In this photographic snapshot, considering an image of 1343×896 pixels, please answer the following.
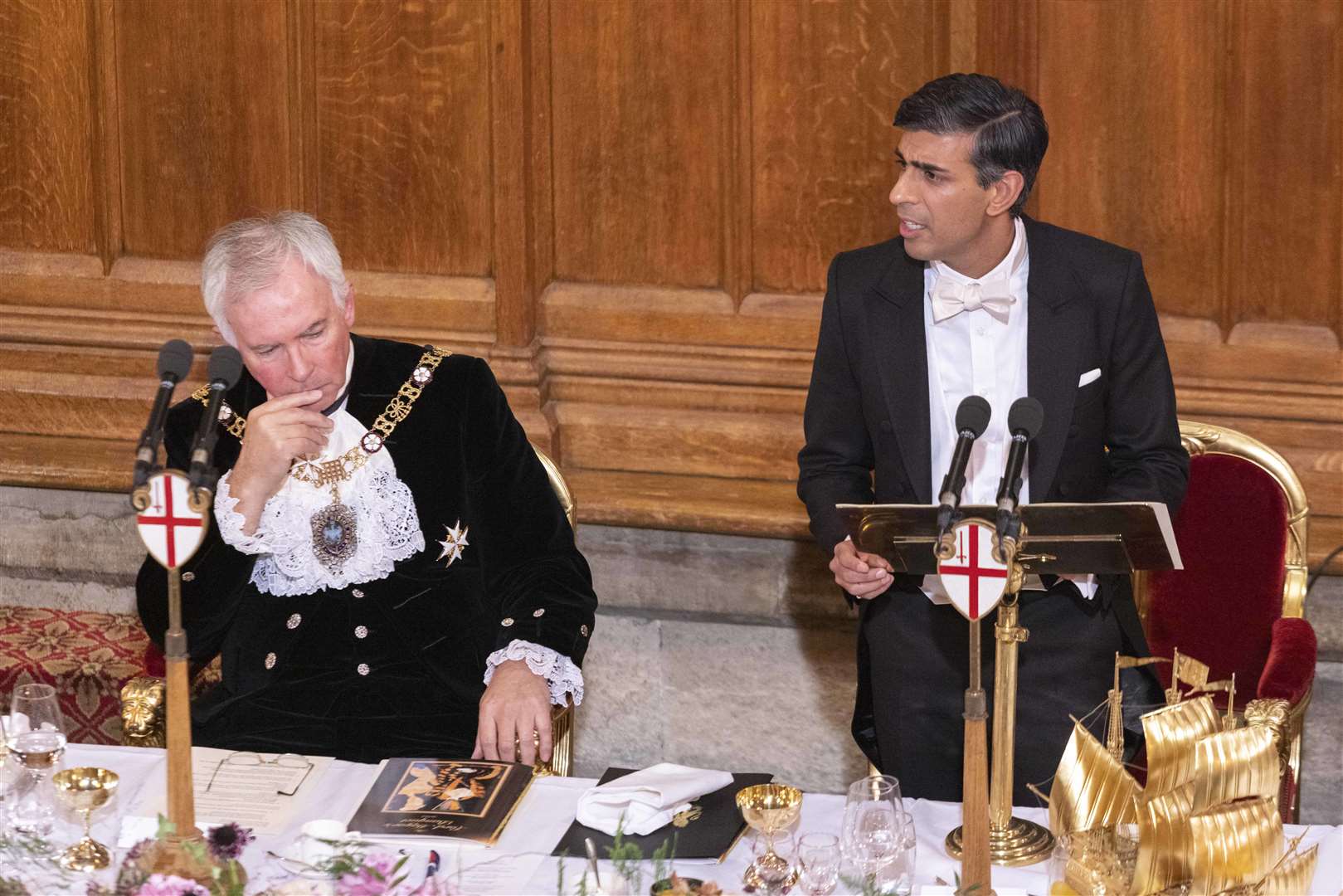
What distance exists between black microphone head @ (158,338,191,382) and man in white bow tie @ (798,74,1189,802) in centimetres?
129

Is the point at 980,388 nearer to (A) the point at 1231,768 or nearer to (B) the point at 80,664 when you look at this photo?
(A) the point at 1231,768

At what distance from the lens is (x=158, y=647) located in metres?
3.70

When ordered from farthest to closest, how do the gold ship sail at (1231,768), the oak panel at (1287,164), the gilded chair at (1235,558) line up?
the oak panel at (1287,164)
the gilded chair at (1235,558)
the gold ship sail at (1231,768)

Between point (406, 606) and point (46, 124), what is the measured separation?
2.20m

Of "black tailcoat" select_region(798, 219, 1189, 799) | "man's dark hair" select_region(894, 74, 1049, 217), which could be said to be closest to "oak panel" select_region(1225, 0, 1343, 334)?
"black tailcoat" select_region(798, 219, 1189, 799)

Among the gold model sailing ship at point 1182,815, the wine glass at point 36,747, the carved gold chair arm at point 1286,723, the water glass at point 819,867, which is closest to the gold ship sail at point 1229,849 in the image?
the gold model sailing ship at point 1182,815

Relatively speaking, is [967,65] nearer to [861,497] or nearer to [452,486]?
[861,497]

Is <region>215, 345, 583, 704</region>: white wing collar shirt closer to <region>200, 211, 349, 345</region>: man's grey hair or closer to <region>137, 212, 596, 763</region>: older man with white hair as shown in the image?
<region>137, 212, 596, 763</region>: older man with white hair

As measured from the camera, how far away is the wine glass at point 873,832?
248cm

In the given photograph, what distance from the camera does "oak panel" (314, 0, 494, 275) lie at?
4750mm

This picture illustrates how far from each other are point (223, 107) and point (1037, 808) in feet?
10.2

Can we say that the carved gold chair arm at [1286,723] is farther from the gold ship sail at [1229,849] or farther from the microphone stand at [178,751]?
the microphone stand at [178,751]

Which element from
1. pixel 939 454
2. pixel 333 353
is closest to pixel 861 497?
pixel 939 454

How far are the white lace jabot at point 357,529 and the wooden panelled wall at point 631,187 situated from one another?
106 cm
